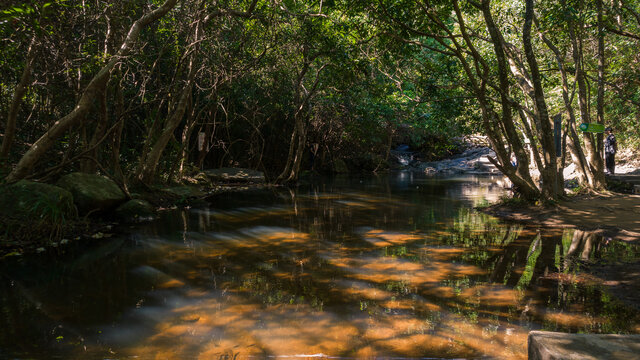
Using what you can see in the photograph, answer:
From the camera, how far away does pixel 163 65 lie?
45.8ft

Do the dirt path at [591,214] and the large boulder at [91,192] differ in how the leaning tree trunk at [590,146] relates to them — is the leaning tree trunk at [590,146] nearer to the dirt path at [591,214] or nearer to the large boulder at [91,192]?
the dirt path at [591,214]

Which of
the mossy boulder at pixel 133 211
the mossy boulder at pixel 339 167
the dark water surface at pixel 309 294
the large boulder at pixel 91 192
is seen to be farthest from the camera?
the mossy boulder at pixel 339 167

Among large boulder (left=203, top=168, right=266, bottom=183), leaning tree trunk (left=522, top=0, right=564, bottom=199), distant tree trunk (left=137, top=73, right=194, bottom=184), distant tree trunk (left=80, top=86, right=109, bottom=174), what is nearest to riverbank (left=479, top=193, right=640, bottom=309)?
leaning tree trunk (left=522, top=0, right=564, bottom=199)

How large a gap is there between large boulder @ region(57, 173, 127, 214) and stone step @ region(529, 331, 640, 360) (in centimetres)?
816

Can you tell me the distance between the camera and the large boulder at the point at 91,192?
8.16m

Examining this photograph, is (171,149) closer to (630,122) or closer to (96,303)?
(96,303)

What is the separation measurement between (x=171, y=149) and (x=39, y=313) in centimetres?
1084

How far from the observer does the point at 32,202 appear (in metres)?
6.59

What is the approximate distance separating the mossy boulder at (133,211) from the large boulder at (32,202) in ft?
6.96

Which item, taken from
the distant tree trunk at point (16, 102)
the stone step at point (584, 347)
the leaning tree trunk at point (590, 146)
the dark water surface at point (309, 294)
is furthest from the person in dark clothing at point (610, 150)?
the distant tree trunk at point (16, 102)

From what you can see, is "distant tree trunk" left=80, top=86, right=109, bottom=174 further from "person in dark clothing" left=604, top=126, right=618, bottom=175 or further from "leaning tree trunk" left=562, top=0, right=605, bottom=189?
"person in dark clothing" left=604, top=126, right=618, bottom=175

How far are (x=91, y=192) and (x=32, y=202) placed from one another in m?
1.69

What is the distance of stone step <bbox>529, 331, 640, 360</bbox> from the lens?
7.02 feet

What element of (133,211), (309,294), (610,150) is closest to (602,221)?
(309,294)
